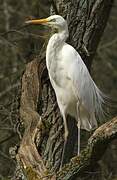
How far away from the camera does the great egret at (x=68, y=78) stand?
13.6 ft

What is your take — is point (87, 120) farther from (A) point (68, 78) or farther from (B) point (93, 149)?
(B) point (93, 149)

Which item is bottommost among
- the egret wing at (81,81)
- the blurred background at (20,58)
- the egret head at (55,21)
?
the blurred background at (20,58)

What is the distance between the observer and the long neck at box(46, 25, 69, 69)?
13.6ft

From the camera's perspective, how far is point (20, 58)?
6578mm

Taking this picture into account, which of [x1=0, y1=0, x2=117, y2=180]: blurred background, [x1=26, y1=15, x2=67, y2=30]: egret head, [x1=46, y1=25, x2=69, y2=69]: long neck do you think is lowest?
[x1=0, y1=0, x2=117, y2=180]: blurred background

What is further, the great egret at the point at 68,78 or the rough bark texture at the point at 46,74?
the great egret at the point at 68,78

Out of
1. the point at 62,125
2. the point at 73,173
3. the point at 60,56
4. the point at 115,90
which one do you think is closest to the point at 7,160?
the point at 62,125

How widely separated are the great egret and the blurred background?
559 millimetres

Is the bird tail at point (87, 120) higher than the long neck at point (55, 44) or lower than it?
lower

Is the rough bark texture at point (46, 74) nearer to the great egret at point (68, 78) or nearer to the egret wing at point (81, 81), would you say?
the great egret at point (68, 78)

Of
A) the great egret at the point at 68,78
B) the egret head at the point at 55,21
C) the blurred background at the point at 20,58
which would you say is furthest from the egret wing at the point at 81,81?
the blurred background at the point at 20,58

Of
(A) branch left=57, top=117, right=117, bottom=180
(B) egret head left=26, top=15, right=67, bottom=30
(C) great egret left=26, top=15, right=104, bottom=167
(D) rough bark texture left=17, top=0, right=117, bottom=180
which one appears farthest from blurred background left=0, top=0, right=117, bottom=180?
(A) branch left=57, top=117, right=117, bottom=180

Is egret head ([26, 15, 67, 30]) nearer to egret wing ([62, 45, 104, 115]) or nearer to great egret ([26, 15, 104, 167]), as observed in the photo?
great egret ([26, 15, 104, 167])

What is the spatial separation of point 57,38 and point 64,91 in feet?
1.31
